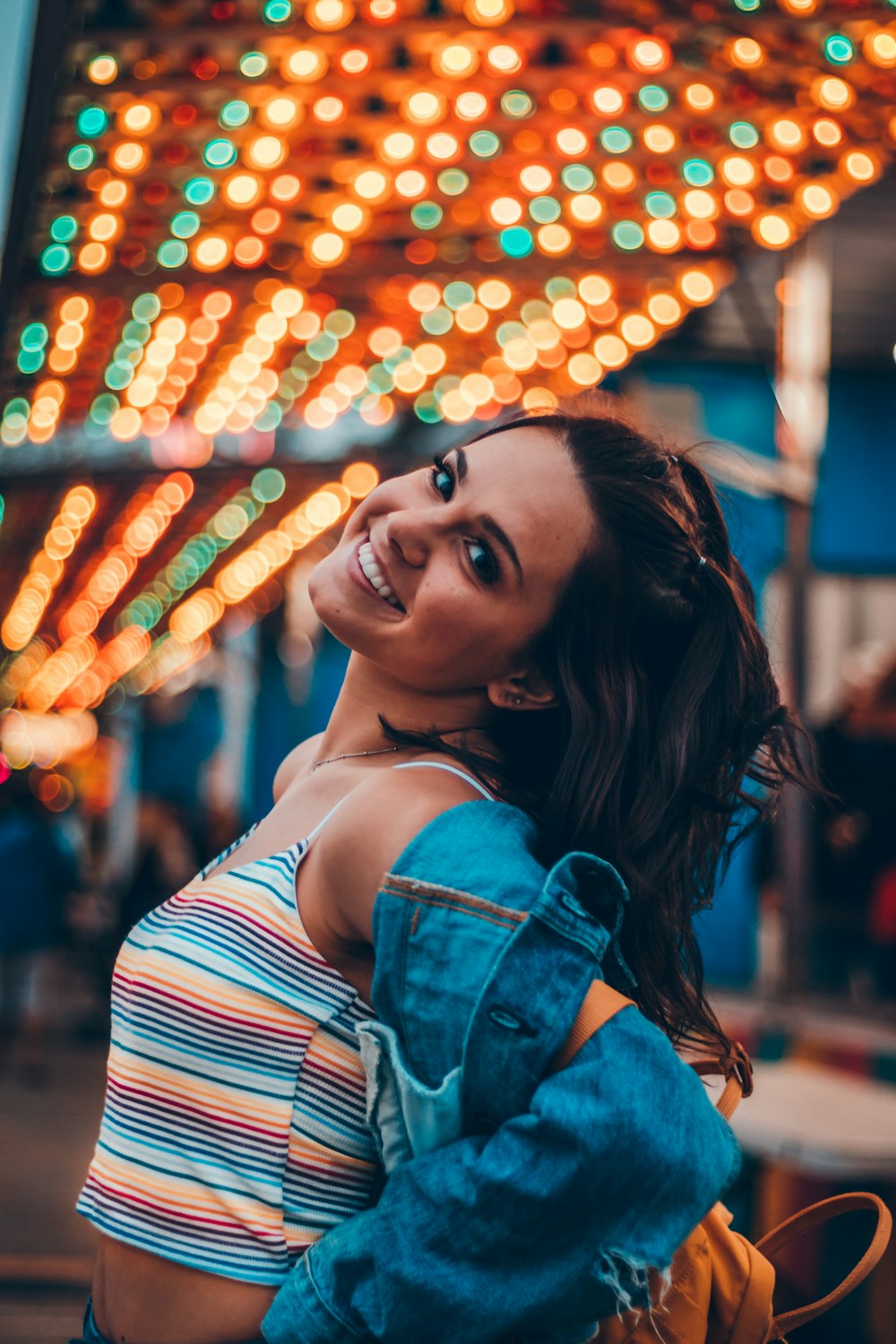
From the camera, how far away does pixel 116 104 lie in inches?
164

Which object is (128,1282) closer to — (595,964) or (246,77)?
(595,964)

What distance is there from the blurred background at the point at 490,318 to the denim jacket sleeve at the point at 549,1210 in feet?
2.24

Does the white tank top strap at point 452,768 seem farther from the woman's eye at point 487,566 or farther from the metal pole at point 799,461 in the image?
the metal pole at point 799,461

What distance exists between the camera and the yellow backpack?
3.89 ft

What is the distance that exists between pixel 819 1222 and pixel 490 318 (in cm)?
593

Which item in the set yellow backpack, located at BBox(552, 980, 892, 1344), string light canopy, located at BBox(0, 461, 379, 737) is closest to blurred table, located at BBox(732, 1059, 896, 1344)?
yellow backpack, located at BBox(552, 980, 892, 1344)

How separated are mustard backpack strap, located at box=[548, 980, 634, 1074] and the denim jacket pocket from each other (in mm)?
89

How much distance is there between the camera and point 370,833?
1.15 metres

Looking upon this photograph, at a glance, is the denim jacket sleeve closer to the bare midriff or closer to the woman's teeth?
the bare midriff

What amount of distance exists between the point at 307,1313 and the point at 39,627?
2052 centimetres

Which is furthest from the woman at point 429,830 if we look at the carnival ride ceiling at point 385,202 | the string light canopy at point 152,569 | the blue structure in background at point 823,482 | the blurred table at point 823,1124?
Answer: the string light canopy at point 152,569

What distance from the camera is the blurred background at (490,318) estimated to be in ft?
13.1

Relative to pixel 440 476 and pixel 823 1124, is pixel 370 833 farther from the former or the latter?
pixel 823 1124

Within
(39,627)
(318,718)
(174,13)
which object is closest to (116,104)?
(174,13)
